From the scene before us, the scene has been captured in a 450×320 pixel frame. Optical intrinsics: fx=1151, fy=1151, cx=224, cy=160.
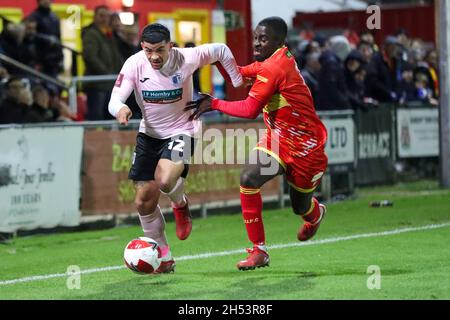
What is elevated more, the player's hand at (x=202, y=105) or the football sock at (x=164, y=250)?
the player's hand at (x=202, y=105)

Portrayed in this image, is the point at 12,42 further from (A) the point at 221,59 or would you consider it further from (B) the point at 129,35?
(A) the point at 221,59

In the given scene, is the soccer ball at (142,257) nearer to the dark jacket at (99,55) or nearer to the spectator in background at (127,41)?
the dark jacket at (99,55)

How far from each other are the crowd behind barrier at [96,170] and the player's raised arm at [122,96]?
440 cm

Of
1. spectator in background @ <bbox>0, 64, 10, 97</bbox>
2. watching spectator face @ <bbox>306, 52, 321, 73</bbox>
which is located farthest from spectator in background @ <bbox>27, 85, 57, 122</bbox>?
watching spectator face @ <bbox>306, 52, 321, 73</bbox>

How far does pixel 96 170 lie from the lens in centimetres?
1556

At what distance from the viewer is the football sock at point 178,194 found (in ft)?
35.6

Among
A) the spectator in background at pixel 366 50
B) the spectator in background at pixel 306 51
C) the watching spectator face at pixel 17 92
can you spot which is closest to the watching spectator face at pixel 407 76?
the spectator in background at pixel 366 50

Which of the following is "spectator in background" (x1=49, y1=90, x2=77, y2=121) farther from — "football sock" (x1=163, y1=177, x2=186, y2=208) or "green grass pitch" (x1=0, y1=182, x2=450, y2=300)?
"football sock" (x1=163, y1=177, x2=186, y2=208)

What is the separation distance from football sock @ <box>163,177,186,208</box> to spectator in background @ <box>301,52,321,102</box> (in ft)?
30.6

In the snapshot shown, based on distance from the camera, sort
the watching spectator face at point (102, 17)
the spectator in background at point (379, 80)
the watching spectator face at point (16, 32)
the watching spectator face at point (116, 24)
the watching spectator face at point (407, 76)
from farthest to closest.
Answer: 1. the watching spectator face at point (407, 76)
2. the spectator in background at point (379, 80)
3. the watching spectator face at point (116, 24)
4. the watching spectator face at point (102, 17)
5. the watching spectator face at point (16, 32)

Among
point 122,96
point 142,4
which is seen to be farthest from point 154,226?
point 142,4

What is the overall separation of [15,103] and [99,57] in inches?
118

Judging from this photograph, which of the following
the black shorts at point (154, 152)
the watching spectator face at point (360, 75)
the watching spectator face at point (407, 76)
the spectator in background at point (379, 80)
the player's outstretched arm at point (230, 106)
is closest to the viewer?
the player's outstretched arm at point (230, 106)

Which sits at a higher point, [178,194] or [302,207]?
[178,194]
